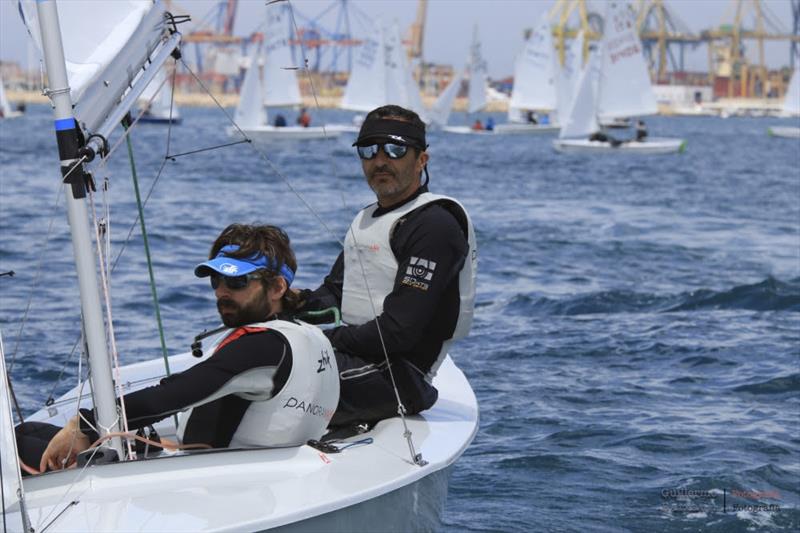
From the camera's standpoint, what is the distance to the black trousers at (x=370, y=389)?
3.24 m

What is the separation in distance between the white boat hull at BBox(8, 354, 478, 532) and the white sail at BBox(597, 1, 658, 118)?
27717 mm

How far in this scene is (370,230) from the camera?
330cm

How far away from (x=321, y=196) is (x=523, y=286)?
316 inches

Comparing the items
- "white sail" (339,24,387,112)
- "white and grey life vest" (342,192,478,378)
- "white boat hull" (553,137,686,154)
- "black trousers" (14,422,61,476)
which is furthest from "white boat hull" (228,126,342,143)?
"black trousers" (14,422,61,476)

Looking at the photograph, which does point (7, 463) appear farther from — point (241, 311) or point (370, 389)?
point (370, 389)

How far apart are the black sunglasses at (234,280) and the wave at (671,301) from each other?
531 centimetres

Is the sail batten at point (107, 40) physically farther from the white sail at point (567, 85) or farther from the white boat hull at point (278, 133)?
the white sail at point (567, 85)

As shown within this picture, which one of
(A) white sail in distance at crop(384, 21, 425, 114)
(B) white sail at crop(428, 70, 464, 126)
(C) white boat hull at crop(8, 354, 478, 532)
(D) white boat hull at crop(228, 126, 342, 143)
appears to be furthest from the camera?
(B) white sail at crop(428, 70, 464, 126)

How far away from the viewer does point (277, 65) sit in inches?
1284

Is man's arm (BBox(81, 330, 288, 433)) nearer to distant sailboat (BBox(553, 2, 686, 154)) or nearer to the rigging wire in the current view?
the rigging wire

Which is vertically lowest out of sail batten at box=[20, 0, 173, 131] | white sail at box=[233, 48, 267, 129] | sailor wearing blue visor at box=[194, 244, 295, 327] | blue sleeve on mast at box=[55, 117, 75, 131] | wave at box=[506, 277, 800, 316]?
wave at box=[506, 277, 800, 316]

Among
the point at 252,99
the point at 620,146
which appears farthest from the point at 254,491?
the point at 252,99

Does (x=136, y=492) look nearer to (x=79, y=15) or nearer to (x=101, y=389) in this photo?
(x=101, y=389)

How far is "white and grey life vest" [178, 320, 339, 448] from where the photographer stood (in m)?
2.72
